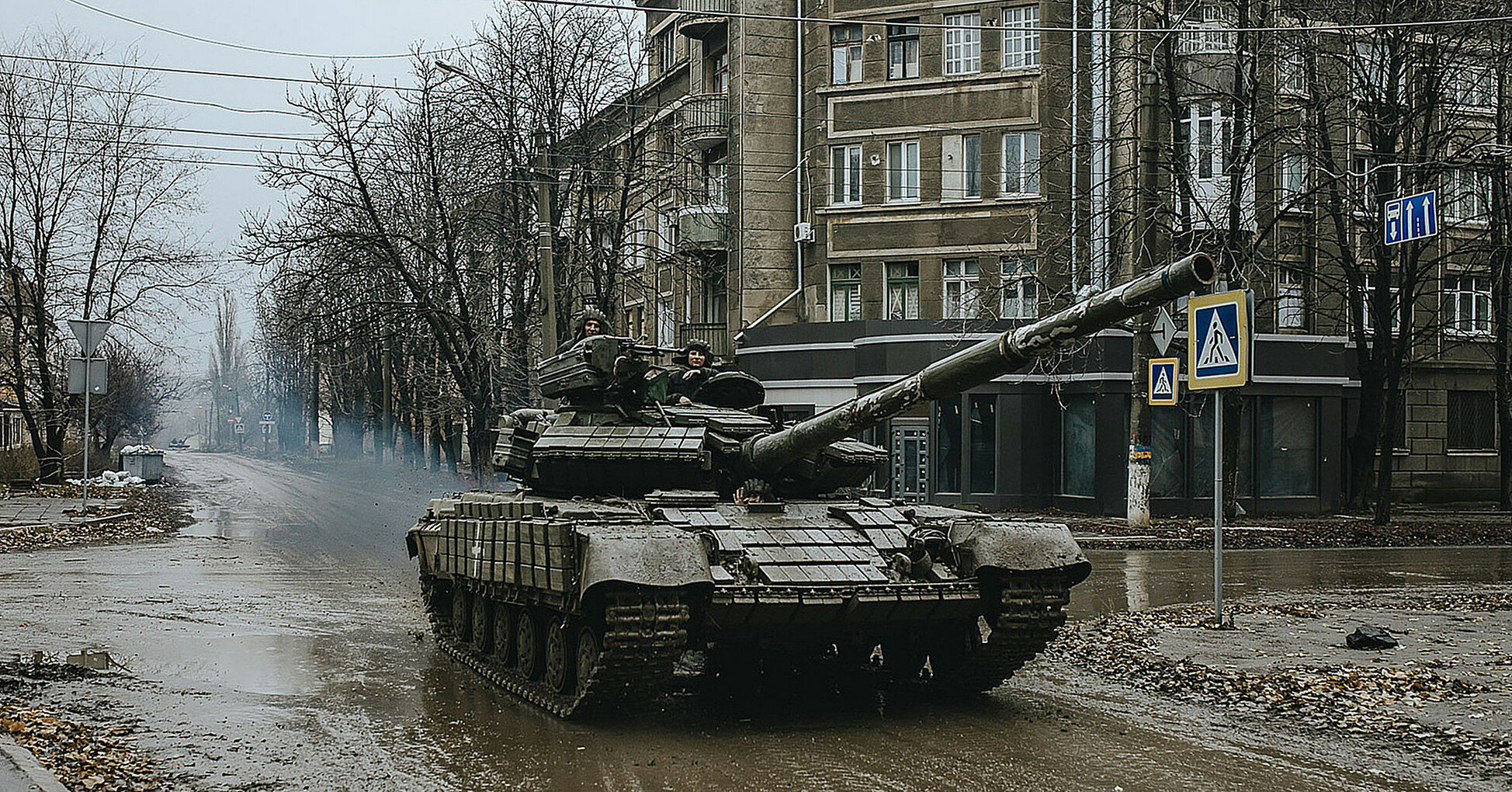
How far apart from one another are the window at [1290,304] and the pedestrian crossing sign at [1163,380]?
32.8ft

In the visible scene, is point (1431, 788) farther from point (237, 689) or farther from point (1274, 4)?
point (1274, 4)

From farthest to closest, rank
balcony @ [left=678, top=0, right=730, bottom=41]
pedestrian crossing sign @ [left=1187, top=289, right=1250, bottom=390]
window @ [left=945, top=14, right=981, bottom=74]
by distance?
balcony @ [left=678, top=0, right=730, bottom=41] < window @ [left=945, top=14, right=981, bottom=74] < pedestrian crossing sign @ [left=1187, top=289, right=1250, bottom=390]

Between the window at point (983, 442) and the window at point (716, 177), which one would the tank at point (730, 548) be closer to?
the window at point (983, 442)

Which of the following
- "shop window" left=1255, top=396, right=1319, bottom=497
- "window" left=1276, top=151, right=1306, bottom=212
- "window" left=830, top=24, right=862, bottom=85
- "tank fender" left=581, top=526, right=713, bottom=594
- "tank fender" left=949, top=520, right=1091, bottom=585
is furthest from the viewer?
"window" left=830, top=24, right=862, bottom=85

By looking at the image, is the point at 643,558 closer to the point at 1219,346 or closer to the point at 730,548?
the point at 730,548

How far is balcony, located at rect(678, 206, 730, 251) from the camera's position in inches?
1410

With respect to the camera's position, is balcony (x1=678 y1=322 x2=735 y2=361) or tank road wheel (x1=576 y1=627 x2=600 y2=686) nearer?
tank road wheel (x1=576 y1=627 x2=600 y2=686)

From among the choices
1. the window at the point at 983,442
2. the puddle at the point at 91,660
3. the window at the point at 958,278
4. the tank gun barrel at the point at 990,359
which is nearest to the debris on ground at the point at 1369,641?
the tank gun barrel at the point at 990,359

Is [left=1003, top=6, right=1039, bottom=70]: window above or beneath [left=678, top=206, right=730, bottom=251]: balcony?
above

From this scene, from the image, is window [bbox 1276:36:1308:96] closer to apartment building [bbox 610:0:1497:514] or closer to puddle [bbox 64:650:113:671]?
apartment building [bbox 610:0:1497:514]

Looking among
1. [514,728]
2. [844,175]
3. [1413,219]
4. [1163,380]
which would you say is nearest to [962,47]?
[844,175]

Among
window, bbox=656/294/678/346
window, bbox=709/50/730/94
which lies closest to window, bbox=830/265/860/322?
window, bbox=709/50/730/94

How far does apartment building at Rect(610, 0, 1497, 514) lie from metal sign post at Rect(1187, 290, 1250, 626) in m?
12.4

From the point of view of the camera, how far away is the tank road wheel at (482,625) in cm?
1121
